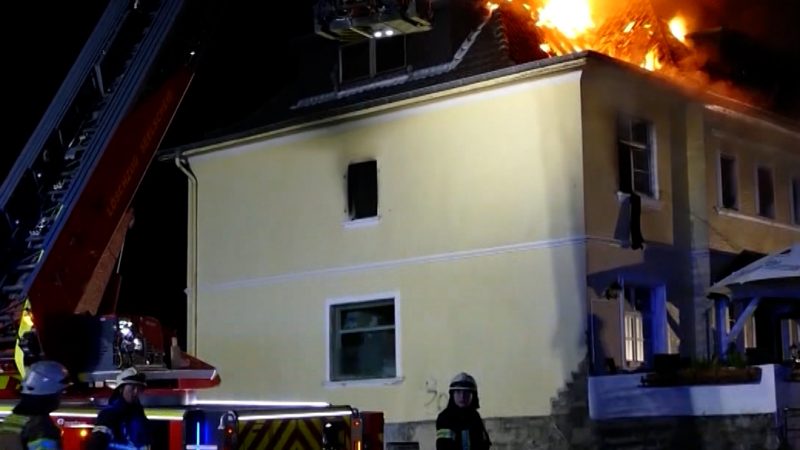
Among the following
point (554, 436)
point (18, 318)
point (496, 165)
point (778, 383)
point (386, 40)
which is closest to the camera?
point (18, 318)

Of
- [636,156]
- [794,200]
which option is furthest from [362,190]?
[794,200]

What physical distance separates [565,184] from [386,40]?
480cm

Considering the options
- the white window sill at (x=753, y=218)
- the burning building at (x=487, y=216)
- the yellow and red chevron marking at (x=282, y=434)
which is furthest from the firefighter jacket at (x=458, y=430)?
the white window sill at (x=753, y=218)

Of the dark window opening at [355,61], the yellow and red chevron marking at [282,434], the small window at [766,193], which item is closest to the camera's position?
the yellow and red chevron marking at [282,434]

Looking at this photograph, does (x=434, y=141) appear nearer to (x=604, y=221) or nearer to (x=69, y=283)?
(x=604, y=221)

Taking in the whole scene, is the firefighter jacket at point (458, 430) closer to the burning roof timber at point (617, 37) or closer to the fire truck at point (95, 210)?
the fire truck at point (95, 210)

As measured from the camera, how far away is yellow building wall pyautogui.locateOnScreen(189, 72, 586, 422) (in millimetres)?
16828

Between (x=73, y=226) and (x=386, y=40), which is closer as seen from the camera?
(x=73, y=226)

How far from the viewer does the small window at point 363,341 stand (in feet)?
61.4

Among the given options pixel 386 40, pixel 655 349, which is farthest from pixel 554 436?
pixel 386 40

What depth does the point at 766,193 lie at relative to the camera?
20.4 meters

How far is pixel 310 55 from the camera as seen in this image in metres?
21.4

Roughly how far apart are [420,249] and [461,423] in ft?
30.8

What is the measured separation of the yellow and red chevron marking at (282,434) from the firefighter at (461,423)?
73 cm
